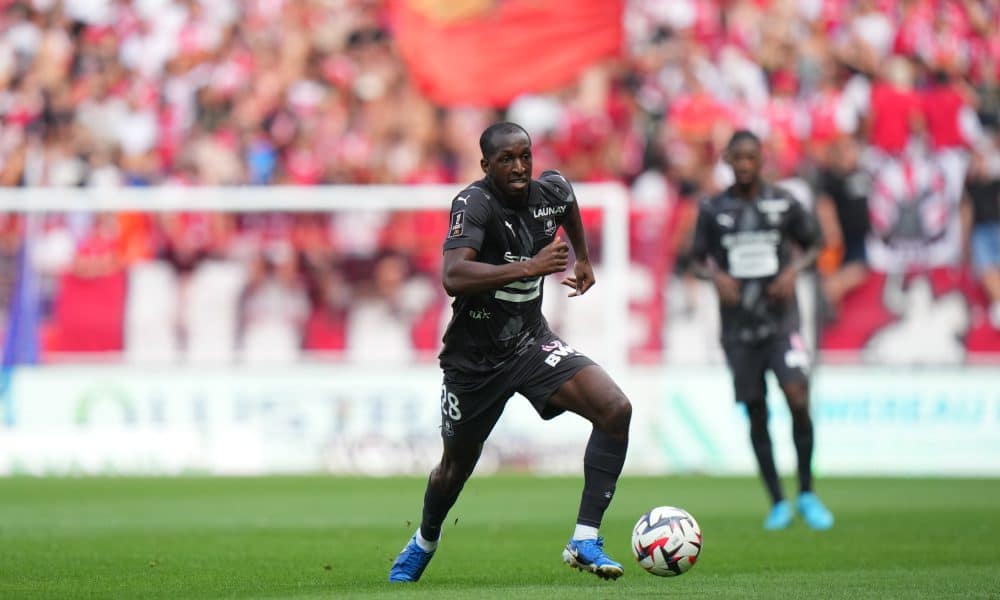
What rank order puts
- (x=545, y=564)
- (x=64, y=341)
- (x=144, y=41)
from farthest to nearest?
1. (x=144, y=41)
2. (x=64, y=341)
3. (x=545, y=564)

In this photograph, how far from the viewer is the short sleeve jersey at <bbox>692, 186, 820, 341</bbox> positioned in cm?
1230

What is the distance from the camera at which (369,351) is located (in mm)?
19312

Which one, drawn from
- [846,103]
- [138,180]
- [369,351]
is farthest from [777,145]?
[138,180]

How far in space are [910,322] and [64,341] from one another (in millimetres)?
10093

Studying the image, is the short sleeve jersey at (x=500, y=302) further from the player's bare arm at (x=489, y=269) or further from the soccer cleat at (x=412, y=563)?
the soccer cleat at (x=412, y=563)

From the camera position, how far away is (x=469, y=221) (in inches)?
310

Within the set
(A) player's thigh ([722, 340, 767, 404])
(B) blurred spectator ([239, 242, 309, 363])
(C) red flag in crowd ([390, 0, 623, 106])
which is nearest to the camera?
(A) player's thigh ([722, 340, 767, 404])

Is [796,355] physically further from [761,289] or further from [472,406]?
[472,406]

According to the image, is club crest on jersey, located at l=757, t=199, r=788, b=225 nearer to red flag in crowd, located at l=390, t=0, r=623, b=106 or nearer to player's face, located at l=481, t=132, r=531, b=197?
player's face, located at l=481, t=132, r=531, b=197

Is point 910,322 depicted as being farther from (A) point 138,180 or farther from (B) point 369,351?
(A) point 138,180

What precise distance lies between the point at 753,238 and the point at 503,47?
8942 mm

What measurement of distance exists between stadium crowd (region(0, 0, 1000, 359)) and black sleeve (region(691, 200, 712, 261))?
20.7ft

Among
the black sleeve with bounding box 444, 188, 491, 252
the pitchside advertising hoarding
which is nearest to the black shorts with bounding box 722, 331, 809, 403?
the black sleeve with bounding box 444, 188, 491, 252

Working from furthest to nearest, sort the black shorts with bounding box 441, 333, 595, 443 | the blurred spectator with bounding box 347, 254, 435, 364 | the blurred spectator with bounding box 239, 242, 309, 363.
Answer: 1. the blurred spectator with bounding box 239, 242, 309, 363
2. the blurred spectator with bounding box 347, 254, 435, 364
3. the black shorts with bounding box 441, 333, 595, 443
